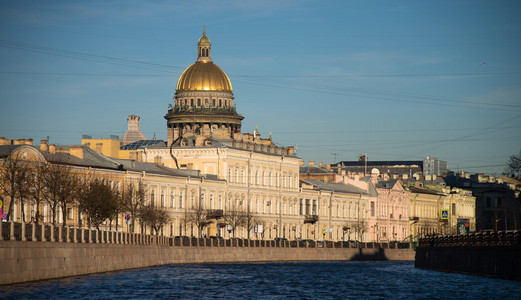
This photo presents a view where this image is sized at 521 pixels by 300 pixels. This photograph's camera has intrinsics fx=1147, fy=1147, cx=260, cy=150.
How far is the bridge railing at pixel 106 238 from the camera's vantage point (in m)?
42.5

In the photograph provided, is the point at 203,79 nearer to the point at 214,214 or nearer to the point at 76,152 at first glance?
the point at 214,214

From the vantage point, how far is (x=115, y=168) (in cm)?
8612

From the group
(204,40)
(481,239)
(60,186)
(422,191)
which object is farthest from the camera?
(422,191)

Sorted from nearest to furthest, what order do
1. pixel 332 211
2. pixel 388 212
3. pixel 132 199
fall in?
pixel 132 199, pixel 332 211, pixel 388 212

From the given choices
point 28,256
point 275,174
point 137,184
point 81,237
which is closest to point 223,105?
point 275,174

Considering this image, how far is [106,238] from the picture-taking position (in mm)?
57688

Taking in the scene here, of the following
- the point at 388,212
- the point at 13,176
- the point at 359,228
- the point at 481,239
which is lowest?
the point at 481,239

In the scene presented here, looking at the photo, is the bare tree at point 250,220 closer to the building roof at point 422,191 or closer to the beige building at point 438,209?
the beige building at point 438,209

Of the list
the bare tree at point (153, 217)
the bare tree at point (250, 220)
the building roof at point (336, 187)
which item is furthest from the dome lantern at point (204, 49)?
the bare tree at point (153, 217)

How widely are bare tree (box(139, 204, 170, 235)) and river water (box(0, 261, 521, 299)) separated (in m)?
15.9

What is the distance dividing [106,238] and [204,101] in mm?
73505

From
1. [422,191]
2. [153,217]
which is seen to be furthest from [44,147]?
[422,191]

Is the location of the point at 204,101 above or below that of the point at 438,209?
above

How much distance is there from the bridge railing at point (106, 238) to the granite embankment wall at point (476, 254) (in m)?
13.9
